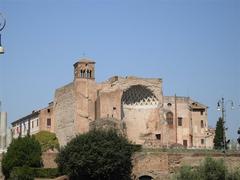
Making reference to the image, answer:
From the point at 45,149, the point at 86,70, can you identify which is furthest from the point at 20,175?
the point at 86,70

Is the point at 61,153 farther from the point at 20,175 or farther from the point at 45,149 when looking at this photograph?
the point at 45,149

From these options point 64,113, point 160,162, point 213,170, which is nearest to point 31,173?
point 160,162

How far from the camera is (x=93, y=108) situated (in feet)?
196

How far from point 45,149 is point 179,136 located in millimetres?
15897

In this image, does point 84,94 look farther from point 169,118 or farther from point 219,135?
point 219,135

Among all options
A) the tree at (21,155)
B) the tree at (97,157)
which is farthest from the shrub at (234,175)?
the tree at (21,155)

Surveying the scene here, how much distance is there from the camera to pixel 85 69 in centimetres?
5988

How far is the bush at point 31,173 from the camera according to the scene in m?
45.5

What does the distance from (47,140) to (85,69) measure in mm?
8733

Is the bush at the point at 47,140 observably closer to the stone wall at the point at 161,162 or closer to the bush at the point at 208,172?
the stone wall at the point at 161,162

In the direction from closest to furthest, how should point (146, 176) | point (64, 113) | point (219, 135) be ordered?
point (146, 176) < point (64, 113) < point (219, 135)

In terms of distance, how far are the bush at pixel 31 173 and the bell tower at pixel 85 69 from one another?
14487 millimetres

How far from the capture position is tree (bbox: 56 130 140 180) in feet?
147

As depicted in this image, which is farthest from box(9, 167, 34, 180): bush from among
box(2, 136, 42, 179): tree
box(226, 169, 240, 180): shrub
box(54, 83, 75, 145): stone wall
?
box(226, 169, 240, 180): shrub
